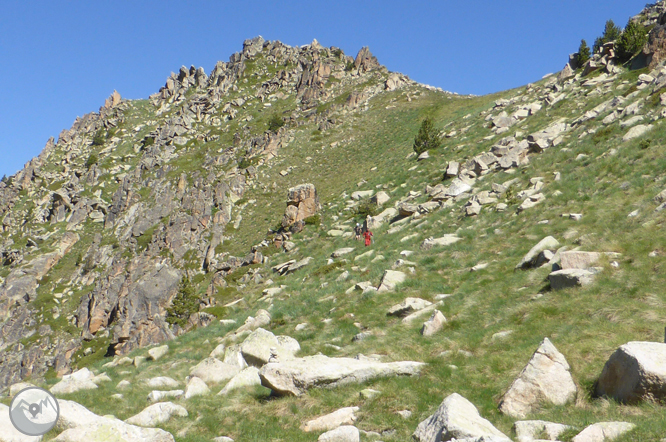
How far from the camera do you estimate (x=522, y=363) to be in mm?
8508

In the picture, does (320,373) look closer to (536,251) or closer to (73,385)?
(73,385)

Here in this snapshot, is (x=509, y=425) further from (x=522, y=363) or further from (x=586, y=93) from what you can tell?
(x=586, y=93)

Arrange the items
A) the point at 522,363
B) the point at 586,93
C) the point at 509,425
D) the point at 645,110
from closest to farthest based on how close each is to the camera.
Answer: the point at 509,425, the point at 522,363, the point at 645,110, the point at 586,93

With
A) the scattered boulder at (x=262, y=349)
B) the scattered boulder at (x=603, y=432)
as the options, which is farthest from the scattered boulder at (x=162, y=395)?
the scattered boulder at (x=603, y=432)

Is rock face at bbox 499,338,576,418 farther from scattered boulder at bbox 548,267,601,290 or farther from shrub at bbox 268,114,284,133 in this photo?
shrub at bbox 268,114,284,133

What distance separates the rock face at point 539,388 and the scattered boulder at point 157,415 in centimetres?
736

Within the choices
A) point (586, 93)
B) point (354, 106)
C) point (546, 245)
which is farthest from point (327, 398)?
point (354, 106)

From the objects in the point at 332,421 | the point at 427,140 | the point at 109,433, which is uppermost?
the point at 427,140

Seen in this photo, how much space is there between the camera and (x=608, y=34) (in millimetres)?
49812

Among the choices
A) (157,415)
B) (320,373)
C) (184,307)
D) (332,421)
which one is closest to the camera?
(332,421)

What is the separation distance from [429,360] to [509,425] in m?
3.48

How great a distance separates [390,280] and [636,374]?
37.6 feet

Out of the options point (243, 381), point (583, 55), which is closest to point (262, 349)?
point (243, 381)

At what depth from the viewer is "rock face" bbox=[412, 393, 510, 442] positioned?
19.0 feet
